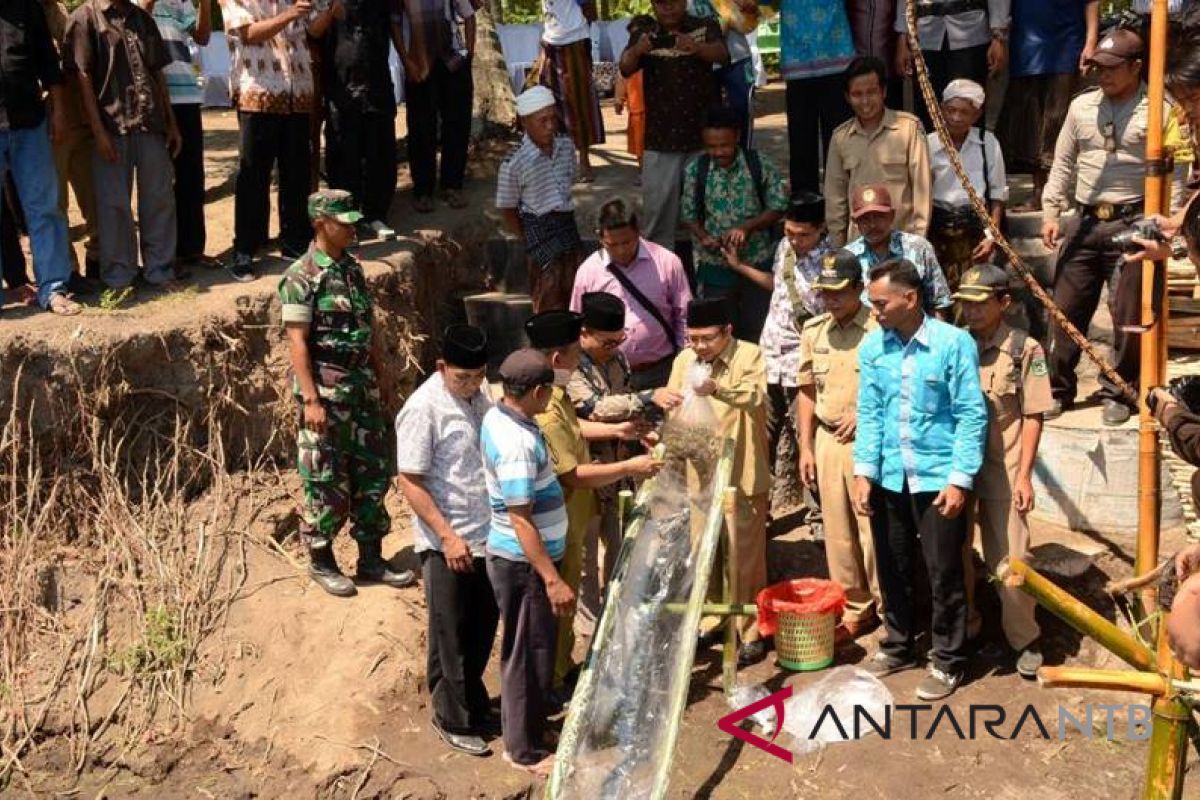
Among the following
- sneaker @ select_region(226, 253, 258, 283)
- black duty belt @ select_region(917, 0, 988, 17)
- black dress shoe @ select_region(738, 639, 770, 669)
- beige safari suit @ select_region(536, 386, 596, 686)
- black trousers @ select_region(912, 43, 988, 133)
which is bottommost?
black dress shoe @ select_region(738, 639, 770, 669)

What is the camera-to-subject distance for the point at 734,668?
6586mm

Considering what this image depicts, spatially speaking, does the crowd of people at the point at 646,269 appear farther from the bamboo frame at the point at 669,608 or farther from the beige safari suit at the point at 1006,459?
the bamboo frame at the point at 669,608

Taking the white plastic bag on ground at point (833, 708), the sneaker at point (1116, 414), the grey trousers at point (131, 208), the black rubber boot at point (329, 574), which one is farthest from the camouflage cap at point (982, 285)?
the grey trousers at point (131, 208)

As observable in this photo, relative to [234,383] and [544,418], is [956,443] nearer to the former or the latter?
[544,418]

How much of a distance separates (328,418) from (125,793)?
196cm

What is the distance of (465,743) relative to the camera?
6246 mm

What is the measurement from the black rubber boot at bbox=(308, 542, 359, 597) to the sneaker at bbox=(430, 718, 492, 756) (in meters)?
1.10

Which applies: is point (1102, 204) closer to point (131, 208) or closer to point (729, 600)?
Result: point (729, 600)

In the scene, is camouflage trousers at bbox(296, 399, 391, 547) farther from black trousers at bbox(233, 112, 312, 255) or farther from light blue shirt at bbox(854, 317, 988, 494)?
light blue shirt at bbox(854, 317, 988, 494)

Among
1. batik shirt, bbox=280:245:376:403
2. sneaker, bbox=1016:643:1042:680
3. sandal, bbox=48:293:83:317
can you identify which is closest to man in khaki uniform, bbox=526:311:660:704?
batik shirt, bbox=280:245:376:403

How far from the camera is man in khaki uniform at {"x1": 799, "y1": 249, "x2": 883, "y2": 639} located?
645 cm

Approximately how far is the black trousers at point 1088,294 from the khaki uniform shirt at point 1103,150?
15 centimetres

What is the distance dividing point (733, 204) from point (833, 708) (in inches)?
112

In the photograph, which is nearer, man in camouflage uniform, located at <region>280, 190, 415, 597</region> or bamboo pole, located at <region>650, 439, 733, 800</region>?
bamboo pole, located at <region>650, 439, 733, 800</region>
